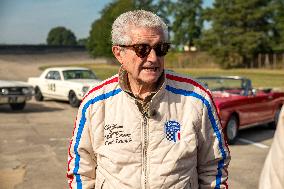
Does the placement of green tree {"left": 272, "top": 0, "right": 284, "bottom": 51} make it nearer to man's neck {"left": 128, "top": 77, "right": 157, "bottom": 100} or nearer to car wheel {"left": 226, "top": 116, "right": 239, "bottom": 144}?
car wheel {"left": 226, "top": 116, "right": 239, "bottom": 144}

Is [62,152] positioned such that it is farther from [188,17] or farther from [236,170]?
[188,17]

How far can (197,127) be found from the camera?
234 cm

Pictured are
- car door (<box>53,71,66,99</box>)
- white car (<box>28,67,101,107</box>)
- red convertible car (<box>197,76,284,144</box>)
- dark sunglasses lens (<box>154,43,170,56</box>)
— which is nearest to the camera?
dark sunglasses lens (<box>154,43,170,56</box>)

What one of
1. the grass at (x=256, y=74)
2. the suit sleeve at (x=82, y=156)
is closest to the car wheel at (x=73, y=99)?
the grass at (x=256, y=74)

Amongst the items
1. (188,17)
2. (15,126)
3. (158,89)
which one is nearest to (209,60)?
(188,17)

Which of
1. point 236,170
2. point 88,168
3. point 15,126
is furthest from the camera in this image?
point 15,126

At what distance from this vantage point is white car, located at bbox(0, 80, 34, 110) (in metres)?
13.3

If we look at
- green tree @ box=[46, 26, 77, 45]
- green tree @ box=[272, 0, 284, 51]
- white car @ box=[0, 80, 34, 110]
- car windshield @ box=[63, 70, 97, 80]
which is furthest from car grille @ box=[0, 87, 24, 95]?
green tree @ box=[46, 26, 77, 45]

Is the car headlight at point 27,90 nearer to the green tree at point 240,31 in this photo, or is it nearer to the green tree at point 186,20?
the green tree at point 240,31

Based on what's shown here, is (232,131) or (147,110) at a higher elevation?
(147,110)

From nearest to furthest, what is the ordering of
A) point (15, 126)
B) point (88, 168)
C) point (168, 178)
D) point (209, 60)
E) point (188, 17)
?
point (168, 178) < point (88, 168) < point (15, 126) < point (209, 60) < point (188, 17)

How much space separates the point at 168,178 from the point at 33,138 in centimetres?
746

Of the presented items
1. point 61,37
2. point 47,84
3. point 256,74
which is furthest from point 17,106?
point 61,37

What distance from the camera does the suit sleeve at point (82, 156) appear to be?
2.45m
